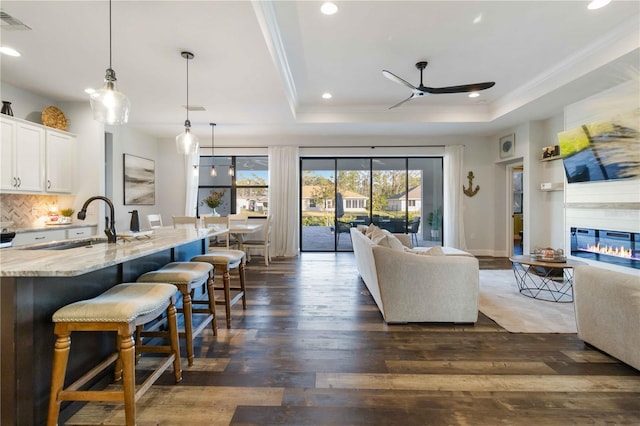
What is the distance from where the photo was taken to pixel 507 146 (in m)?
6.00

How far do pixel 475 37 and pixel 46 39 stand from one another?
14.1 ft

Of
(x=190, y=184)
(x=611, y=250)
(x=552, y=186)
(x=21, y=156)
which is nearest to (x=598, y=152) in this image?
(x=552, y=186)

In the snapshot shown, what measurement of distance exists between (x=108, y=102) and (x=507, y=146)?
6684 mm

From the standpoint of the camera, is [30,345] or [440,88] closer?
[30,345]

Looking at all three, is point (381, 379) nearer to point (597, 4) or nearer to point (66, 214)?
point (597, 4)

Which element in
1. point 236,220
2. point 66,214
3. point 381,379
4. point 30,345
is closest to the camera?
point 30,345

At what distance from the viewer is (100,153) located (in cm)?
444

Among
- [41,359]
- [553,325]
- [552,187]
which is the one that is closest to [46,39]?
[41,359]

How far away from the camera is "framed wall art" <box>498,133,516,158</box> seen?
19.0ft

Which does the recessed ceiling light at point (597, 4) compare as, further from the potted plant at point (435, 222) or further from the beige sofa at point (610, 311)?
the potted plant at point (435, 222)

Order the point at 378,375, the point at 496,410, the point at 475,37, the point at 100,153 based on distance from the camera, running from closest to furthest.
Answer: the point at 496,410
the point at 378,375
the point at 475,37
the point at 100,153

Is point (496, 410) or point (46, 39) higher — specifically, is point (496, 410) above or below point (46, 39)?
below

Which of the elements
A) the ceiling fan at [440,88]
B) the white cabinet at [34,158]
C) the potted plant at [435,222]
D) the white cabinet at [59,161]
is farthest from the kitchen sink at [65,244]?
the potted plant at [435,222]

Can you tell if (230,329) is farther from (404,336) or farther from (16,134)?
(16,134)
